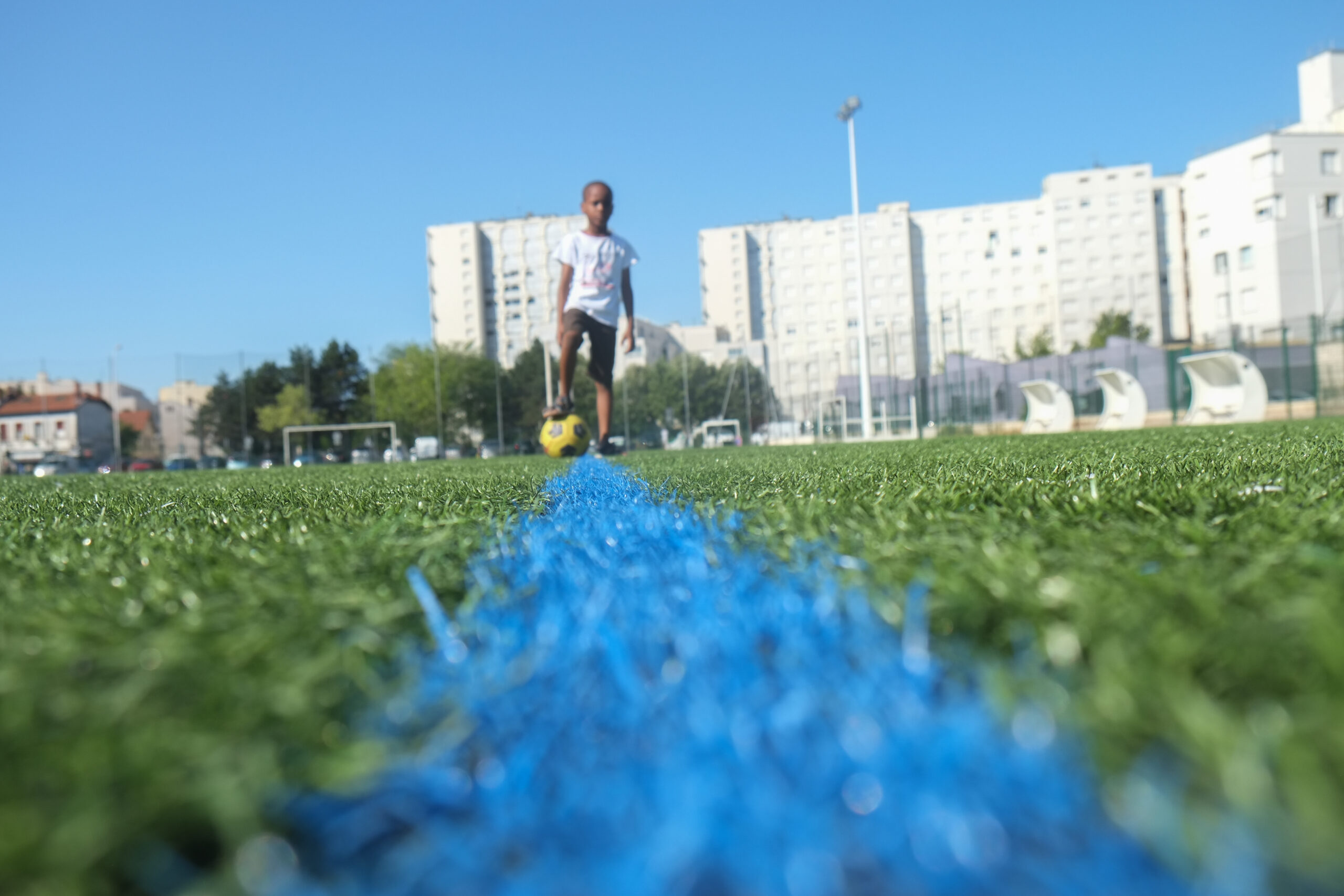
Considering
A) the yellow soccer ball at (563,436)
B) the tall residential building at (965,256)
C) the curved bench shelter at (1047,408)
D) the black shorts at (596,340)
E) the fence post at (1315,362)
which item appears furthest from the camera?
the tall residential building at (965,256)

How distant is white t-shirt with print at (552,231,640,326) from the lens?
7973 millimetres

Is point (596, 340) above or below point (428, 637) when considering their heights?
above

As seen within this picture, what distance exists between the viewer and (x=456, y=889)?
1.60 ft

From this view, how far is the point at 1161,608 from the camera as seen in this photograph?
862mm

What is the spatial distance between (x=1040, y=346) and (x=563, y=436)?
108ft

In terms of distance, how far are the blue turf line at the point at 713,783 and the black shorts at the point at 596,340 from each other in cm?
700

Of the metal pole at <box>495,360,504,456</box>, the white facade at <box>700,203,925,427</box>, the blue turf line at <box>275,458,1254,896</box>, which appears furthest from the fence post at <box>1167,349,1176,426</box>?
the white facade at <box>700,203,925,427</box>

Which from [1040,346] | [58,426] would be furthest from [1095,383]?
[58,426]

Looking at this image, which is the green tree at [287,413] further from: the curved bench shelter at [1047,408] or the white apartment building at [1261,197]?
the white apartment building at [1261,197]

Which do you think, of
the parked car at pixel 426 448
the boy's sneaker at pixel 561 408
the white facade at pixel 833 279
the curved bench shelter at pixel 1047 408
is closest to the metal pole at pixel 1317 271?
→ the curved bench shelter at pixel 1047 408

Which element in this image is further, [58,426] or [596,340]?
[58,426]

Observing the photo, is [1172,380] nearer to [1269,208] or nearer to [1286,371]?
[1286,371]

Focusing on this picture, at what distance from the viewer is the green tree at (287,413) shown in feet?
157

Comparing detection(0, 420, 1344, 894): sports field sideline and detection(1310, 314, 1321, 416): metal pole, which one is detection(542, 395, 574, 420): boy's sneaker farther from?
detection(1310, 314, 1321, 416): metal pole
